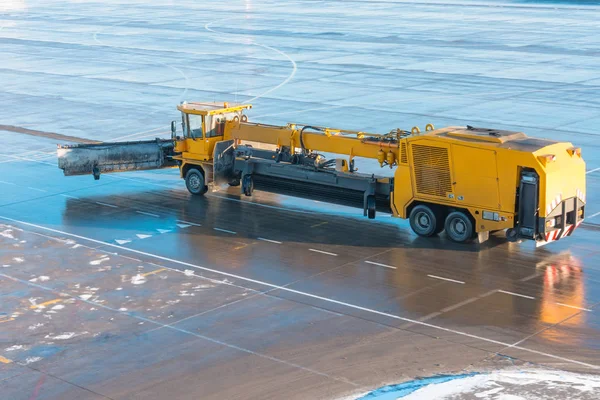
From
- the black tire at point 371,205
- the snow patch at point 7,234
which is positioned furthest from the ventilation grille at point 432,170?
the snow patch at point 7,234

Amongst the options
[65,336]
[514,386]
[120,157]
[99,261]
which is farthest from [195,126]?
[514,386]

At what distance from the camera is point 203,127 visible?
31594 mm

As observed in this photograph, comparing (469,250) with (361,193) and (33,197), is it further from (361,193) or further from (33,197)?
(33,197)

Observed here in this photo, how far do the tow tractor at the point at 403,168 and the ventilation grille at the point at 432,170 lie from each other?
1.0 inches

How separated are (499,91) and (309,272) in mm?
28458

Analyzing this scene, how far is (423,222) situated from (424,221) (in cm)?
4

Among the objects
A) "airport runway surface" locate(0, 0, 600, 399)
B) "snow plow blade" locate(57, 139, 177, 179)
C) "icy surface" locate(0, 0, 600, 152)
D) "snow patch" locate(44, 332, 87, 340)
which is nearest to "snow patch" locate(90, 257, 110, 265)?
"airport runway surface" locate(0, 0, 600, 399)

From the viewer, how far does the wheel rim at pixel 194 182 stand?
31884 millimetres

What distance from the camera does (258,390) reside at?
17422mm

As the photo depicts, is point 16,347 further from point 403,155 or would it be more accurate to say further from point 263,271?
point 403,155

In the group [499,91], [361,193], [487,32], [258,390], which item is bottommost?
[258,390]

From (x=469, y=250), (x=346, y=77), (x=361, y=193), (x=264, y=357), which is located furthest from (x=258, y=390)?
(x=346, y=77)

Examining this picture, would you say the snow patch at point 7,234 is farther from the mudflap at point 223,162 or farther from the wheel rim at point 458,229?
the wheel rim at point 458,229

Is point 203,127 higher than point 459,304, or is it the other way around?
point 203,127
